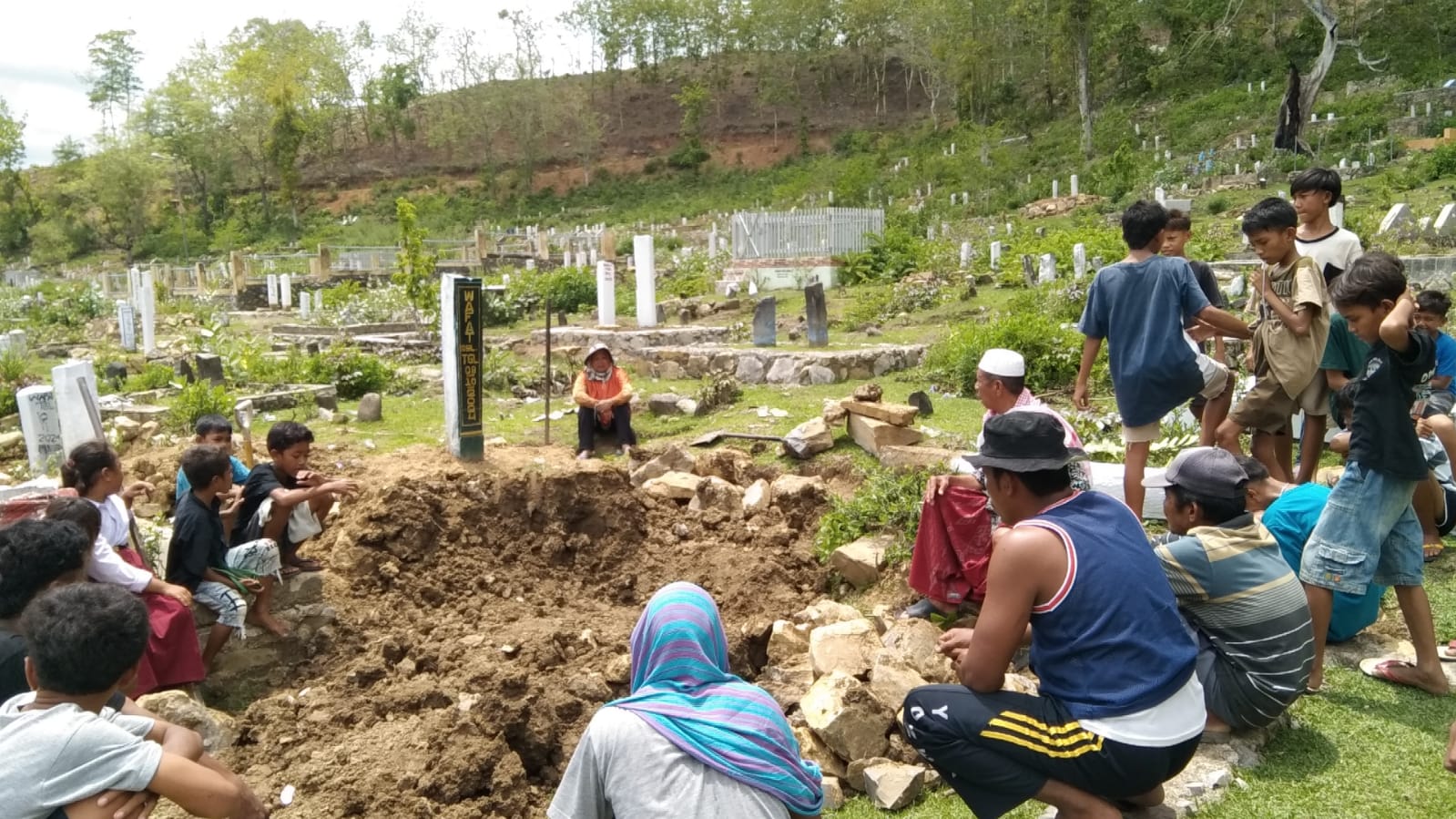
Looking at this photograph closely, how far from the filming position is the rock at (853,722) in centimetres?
366

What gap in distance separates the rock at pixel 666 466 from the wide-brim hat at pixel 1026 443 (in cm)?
565

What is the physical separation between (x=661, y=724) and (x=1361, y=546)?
9.05 feet

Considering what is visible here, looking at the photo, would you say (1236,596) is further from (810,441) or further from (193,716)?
(810,441)

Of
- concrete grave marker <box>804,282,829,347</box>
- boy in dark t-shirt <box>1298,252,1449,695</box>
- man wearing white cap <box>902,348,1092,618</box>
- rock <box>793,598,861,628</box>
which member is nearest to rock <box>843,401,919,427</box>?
rock <box>793,598,861,628</box>

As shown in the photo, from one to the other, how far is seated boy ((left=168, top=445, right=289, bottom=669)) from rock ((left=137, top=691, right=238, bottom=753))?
Answer: 55 cm

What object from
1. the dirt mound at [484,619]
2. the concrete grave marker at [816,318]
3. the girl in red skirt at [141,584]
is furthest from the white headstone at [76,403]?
the concrete grave marker at [816,318]

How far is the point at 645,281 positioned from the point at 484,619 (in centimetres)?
1188

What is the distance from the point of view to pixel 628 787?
92.3 inches

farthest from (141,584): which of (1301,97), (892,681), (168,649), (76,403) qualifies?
(1301,97)

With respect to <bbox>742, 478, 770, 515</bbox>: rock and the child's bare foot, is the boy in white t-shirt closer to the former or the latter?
<bbox>742, 478, 770, 515</bbox>: rock

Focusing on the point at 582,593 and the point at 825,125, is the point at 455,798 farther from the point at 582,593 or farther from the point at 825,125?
the point at 825,125

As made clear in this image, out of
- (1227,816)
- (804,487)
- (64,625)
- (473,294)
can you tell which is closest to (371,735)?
(64,625)

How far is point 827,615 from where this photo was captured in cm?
526

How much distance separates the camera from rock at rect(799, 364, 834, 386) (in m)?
12.0
